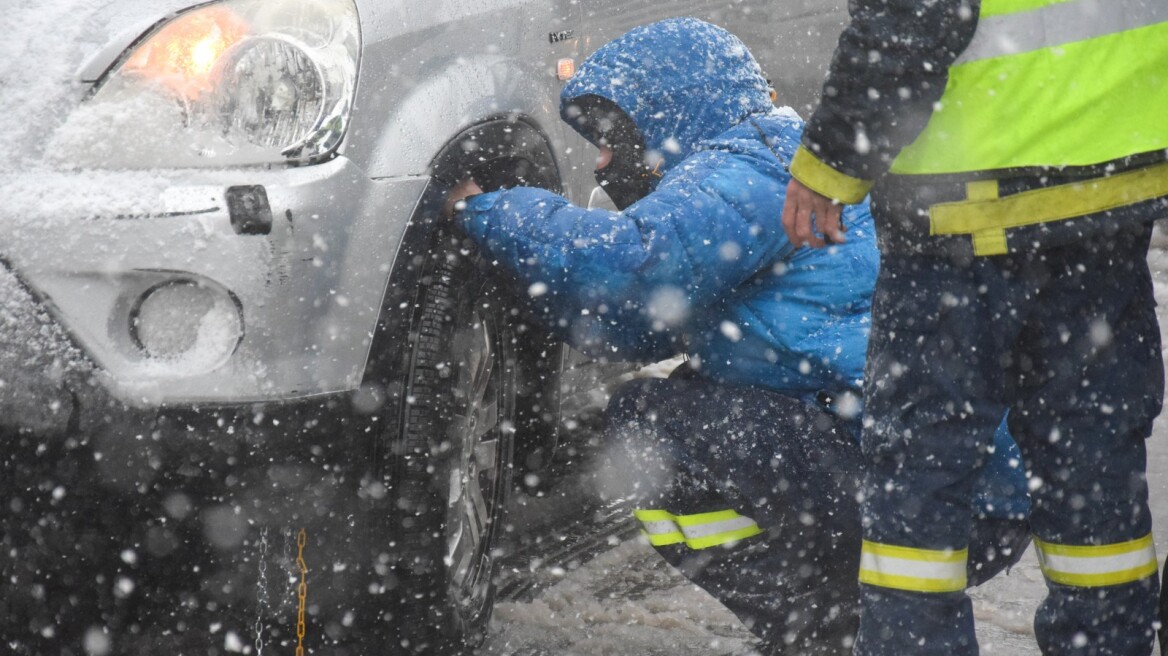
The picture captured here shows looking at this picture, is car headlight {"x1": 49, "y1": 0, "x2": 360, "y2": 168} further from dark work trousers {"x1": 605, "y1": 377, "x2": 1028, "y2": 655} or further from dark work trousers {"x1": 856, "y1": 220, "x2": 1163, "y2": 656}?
dark work trousers {"x1": 856, "y1": 220, "x2": 1163, "y2": 656}

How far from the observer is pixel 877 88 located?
196 cm

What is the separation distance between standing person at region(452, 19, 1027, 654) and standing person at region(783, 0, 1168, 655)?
341 mm

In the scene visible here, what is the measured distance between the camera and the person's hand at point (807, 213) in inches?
82.7

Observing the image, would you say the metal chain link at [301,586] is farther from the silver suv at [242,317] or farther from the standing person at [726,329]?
the standing person at [726,329]

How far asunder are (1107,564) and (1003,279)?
55cm

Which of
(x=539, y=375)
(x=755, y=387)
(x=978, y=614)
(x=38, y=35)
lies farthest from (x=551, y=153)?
(x=978, y=614)

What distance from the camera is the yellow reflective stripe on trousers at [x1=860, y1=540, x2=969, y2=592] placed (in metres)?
2.11

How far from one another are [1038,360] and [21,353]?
1.70 m

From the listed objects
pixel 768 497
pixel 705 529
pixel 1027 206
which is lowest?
pixel 705 529

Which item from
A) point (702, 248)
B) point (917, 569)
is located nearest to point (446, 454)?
point (702, 248)

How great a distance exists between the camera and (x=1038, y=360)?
2182mm

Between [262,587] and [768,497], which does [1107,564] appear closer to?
[768,497]

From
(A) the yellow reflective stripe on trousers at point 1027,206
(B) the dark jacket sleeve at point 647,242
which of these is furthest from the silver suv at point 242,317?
(A) the yellow reflective stripe on trousers at point 1027,206

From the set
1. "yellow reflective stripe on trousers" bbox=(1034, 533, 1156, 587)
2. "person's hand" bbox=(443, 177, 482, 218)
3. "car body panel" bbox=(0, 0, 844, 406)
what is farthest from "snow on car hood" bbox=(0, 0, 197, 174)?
"yellow reflective stripe on trousers" bbox=(1034, 533, 1156, 587)
